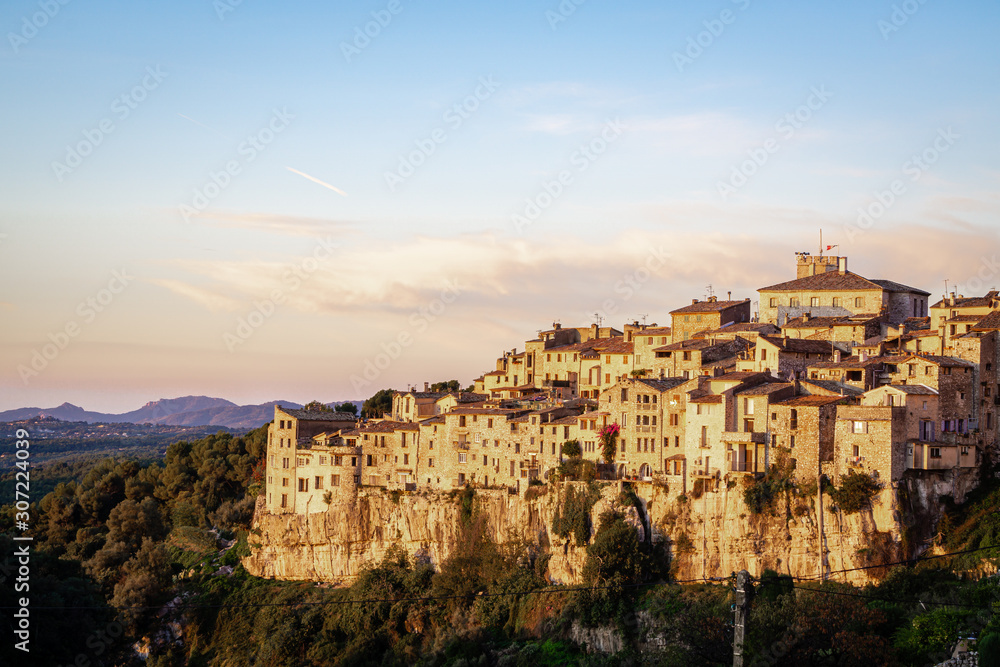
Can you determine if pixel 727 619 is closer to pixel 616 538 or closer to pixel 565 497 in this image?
pixel 616 538

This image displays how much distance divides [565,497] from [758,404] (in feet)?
35.7

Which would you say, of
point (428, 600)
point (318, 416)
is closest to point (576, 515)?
point (428, 600)

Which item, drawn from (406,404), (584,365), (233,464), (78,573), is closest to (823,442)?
(584,365)

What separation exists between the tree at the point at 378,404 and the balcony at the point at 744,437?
33772 mm

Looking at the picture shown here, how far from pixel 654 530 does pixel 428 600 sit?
13.2m

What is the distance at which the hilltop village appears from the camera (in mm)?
49844

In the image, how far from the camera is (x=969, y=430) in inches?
2016

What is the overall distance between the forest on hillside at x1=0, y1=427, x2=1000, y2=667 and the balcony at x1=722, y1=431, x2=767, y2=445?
5.83 metres

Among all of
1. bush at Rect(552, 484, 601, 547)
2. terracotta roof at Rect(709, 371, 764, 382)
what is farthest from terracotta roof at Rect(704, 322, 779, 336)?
bush at Rect(552, 484, 601, 547)

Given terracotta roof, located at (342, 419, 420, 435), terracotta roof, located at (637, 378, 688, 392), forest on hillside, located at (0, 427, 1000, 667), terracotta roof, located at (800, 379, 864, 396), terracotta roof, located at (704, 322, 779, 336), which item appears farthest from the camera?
terracotta roof, located at (704, 322, 779, 336)

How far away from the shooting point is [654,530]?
5397cm

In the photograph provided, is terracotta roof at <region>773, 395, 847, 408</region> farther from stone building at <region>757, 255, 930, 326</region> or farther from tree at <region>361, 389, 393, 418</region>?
tree at <region>361, 389, 393, 418</region>

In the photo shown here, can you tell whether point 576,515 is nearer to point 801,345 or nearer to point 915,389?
point 801,345

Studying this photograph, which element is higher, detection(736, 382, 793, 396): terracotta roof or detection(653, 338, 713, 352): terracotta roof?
detection(653, 338, 713, 352): terracotta roof
